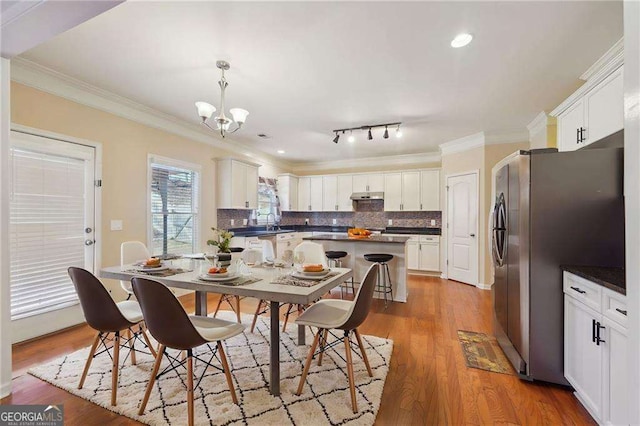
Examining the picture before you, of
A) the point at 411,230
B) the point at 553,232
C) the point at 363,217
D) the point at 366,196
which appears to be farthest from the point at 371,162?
the point at 553,232

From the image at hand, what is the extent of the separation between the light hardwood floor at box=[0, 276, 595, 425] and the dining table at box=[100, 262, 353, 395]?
0.78m

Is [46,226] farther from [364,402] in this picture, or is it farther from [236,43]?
[364,402]

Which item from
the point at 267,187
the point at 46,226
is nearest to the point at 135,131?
the point at 46,226

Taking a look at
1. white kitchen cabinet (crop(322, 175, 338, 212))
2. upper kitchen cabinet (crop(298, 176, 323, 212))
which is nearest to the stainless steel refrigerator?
white kitchen cabinet (crop(322, 175, 338, 212))

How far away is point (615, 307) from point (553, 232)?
2.00 feet

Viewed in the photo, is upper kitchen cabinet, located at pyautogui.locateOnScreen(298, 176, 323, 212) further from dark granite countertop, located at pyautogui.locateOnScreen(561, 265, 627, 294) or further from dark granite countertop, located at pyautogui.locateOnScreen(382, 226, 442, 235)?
dark granite countertop, located at pyautogui.locateOnScreen(561, 265, 627, 294)

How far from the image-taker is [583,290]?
1.76m

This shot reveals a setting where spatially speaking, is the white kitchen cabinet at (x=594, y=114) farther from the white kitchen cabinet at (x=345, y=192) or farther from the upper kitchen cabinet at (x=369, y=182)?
the white kitchen cabinet at (x=345, y=192)

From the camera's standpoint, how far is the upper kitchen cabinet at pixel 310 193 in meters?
7.18

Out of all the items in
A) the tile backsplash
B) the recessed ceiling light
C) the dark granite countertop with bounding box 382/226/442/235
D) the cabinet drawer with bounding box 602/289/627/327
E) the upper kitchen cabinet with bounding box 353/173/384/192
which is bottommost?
the cabinet drawer with bounding box 602/289/627/327

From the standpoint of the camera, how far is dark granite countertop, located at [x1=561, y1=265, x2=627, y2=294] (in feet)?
4.82

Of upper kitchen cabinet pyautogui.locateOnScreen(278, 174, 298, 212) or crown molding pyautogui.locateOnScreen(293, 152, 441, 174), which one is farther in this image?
upper kitchen cabinet pyautogui.locateOnScreen(278, 174, 298, 212)

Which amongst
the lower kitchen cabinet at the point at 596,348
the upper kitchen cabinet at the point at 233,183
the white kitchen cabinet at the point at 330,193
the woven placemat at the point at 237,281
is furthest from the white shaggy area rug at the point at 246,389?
the white kitchen cabinet at the point at 330,193

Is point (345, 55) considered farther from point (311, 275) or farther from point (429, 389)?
point (429, 389)
